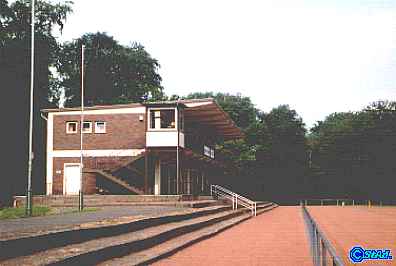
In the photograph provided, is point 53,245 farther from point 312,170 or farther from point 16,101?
point 312,170

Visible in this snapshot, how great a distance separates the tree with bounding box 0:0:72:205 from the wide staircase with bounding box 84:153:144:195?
703 centimetres

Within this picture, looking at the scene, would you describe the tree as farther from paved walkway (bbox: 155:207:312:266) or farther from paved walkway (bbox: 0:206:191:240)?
paved walkway (bbox: 155:207:312:266)

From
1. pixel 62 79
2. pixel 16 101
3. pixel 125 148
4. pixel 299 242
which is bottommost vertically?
pixel 299 242

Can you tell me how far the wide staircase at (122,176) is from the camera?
33.0 metres

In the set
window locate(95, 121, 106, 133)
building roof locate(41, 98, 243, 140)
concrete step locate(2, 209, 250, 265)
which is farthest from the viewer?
window locate(95, 121, 106, 133)

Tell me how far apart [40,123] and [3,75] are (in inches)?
258

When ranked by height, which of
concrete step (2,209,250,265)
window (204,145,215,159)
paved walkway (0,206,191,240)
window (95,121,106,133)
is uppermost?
window (95,121,106,133)

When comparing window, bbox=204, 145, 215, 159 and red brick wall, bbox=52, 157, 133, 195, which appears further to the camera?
window, bbox=204, 145, 215, 159

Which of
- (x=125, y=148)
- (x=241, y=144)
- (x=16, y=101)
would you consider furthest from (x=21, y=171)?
(x=241, y=144)

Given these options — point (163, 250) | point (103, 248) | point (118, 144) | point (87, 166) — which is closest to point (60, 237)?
point (103, 248)

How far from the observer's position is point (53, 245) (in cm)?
949

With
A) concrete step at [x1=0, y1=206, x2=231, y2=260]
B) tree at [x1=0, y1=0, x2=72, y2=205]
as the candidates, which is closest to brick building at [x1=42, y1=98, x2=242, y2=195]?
tree at [x1=0, y1=0, x2=72, y2=205]

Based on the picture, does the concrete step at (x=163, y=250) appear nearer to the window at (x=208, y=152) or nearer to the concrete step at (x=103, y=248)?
the concrete step at (x=103, y=248)

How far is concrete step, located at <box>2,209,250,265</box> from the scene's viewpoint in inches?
319
